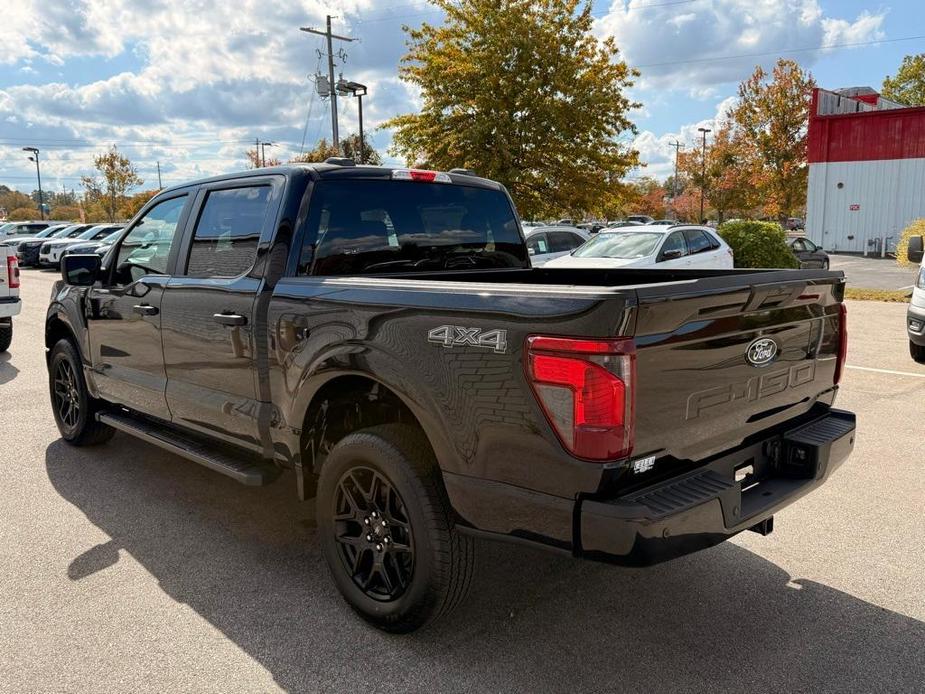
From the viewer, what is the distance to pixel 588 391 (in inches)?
92.4

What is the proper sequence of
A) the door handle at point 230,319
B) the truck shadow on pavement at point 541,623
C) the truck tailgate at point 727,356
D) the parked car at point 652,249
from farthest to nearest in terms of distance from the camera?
the parked car at point 652,249
the door handle at point 230,319
the truck shadow on pavement at point 541,623
the truck tailgate at point 727,356

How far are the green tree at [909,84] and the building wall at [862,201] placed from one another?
3279 cm

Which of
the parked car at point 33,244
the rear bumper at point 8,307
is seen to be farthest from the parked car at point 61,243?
the rear bumper at point 8,307

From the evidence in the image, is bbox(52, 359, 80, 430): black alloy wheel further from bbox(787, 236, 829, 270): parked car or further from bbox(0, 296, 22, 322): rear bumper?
bbox(787, 236, 829, 270): parked car

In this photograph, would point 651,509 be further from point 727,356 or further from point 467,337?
point 467,337

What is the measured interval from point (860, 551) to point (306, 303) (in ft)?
9.98

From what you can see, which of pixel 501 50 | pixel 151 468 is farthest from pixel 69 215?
pixel 151 468

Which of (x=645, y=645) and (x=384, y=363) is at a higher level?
(x=384, y=363)

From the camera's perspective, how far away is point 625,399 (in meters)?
2.38

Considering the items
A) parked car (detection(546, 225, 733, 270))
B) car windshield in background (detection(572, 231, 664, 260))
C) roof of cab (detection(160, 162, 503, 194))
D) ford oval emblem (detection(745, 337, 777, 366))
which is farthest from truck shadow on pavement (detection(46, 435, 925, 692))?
car windshield in background (detection(572, 231, 664, 260))

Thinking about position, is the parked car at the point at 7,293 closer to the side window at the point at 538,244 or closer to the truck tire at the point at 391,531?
the truck tire at the point at 391,531

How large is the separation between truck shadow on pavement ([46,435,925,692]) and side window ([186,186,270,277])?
4.92 ft

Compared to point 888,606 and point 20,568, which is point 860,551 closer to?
point 888,606

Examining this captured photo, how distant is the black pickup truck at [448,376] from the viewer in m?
2.41
